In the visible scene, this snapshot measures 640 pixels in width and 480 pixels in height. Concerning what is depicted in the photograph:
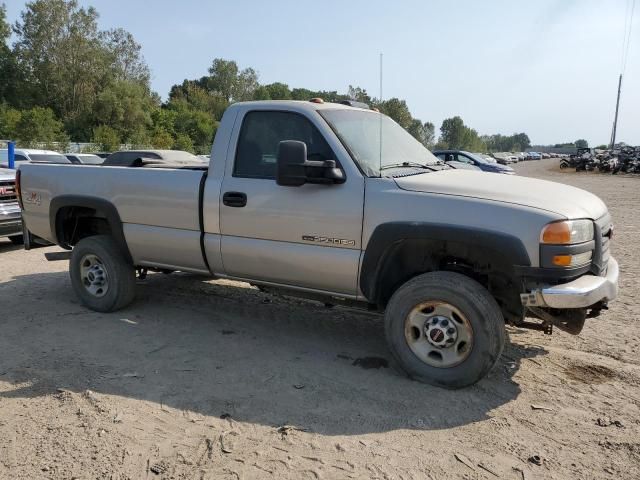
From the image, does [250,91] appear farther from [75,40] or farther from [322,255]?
[322,255]

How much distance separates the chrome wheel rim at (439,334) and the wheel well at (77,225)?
134 inches

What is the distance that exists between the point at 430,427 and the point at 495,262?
118 cm

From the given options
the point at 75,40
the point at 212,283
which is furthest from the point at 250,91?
the point at 212,283

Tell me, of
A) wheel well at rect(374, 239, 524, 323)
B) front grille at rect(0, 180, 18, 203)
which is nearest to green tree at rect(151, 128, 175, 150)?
front grille at rect(0, 180, 18, 203)

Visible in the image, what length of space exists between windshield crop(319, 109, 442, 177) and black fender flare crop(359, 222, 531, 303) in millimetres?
506

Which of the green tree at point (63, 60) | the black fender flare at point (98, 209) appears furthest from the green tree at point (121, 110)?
the black fender flare at point (98, 209)

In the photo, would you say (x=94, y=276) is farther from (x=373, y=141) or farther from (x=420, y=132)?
(x=420, y=132)

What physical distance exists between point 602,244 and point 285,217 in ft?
7.56

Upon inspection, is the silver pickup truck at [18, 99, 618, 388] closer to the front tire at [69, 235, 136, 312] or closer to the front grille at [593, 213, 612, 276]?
the front grille at [593, 213, 612, 276]

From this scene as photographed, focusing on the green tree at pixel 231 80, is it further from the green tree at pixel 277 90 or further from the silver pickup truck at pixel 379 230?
the silver pickup truck at pixel 379 230

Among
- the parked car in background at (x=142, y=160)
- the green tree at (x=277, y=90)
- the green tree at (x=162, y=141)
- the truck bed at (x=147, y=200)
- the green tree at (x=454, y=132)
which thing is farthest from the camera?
the green tree at (x=454, y=132)

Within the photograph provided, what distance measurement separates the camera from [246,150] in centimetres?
462

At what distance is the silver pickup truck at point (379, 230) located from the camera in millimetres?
3574

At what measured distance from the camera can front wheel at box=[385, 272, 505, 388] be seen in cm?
368
